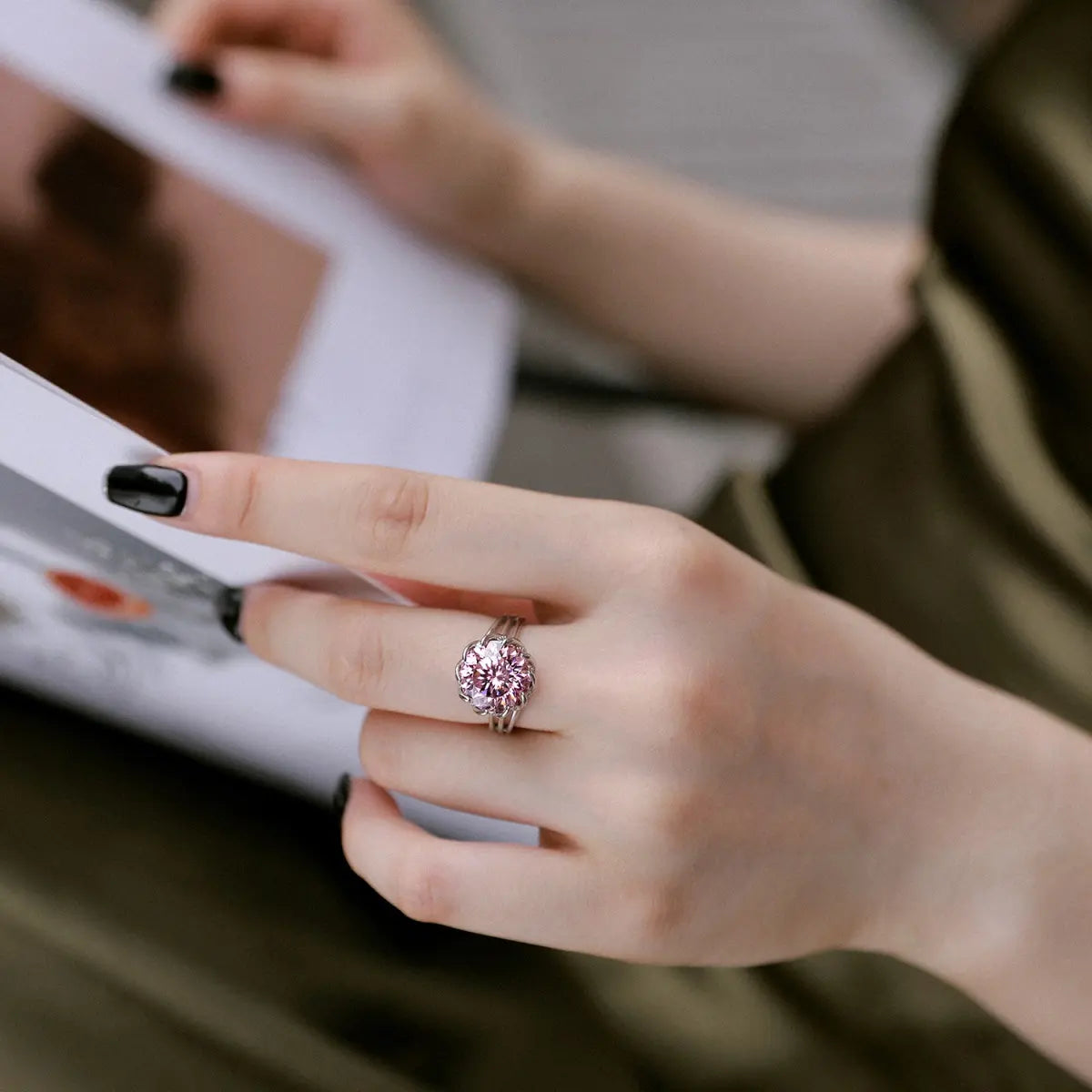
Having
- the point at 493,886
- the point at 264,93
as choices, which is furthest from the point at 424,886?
the point at 264,93

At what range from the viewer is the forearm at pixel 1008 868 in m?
0.41

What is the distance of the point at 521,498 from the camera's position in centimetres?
34

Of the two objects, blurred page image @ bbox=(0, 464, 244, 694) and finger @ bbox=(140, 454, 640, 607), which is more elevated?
finger @ bbox=(140, 454, 640, 607)

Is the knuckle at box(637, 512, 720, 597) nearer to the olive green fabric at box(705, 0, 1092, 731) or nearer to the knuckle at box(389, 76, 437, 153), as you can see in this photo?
the olive green fabric at box(705, 0, 1092, 731)

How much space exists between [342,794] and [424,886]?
8cm

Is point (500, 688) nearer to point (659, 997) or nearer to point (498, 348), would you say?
point (659, 997)

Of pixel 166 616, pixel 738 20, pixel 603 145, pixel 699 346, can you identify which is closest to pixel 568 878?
pixel 166 616

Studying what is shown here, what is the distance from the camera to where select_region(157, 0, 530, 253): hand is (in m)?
0.65

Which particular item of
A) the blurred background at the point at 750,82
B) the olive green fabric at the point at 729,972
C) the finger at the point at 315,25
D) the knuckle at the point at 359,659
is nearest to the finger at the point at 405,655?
the knuckle at the point at 359,659

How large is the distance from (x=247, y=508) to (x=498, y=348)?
40 cm

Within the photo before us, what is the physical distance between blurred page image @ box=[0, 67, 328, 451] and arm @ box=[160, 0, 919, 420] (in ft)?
Result: 0.47

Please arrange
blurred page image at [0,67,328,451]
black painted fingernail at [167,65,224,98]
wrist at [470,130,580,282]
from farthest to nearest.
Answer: wrist at [470,130,580,282], black painted fingernail at [167,65,224,98], blurred page image at [0,67,328,451]

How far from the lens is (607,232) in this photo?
819 mm

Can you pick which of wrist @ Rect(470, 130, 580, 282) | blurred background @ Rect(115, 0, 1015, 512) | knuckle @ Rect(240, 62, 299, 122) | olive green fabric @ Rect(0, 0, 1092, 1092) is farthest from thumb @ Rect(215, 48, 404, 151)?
blurred background @ Rect(115, 0, 1015, 512)
